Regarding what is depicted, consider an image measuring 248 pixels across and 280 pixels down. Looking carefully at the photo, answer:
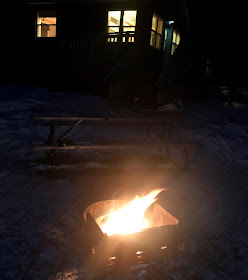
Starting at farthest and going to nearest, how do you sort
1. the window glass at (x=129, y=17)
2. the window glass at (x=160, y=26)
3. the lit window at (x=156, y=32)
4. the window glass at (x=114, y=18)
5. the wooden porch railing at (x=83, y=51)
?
the window glass at (x=160, y=26), the lit window at (x=156, y=32), the window glass at (x=129, y=17), the window glass at (x=114, y=18), the wooden porch railing at (x=83, y=51)

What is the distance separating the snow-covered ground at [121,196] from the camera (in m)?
2.85

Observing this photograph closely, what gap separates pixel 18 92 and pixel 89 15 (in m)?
5.82

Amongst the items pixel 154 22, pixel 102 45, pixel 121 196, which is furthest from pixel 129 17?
pixel 121 196

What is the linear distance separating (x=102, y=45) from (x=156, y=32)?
4384mm

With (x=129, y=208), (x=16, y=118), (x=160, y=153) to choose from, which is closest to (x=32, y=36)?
(x=16, y=118)

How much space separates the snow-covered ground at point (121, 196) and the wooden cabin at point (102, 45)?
4967 mm

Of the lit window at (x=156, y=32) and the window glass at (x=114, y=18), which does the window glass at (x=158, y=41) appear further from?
the window glass at (x=114, y=18)

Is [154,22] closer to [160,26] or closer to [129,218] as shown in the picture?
[160,26]

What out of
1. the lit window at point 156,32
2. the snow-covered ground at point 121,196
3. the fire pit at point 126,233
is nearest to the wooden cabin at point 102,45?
the lit window at point 156,32

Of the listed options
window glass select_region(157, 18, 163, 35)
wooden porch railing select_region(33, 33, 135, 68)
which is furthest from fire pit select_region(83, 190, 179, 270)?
window glass select_region(157, 18, 163, 35)

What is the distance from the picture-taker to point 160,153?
691cm

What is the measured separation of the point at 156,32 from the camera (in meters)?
15.6

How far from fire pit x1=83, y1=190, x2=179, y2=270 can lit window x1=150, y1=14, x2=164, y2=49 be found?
13.3 meters

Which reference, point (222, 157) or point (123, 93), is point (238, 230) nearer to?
point (222, 157)
